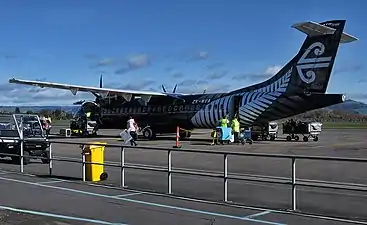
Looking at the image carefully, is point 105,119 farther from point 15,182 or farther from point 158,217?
point 158,217

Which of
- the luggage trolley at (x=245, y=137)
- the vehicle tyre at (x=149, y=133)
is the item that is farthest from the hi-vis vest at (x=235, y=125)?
the vehicle tyre at (x=149, y=133)

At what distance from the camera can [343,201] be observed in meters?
11.1

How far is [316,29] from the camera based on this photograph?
30375mm

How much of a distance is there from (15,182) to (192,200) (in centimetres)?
523

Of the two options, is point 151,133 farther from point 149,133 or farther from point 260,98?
point 260,98

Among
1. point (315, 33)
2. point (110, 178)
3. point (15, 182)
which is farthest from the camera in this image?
point (315, 33)

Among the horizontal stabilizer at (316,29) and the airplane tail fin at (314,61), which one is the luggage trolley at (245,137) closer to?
the airplane tail fin at (314,61)

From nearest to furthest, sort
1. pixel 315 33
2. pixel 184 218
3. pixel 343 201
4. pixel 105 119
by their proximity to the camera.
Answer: pixel 184 218 < pixel 343 201 < pixel 315 33 < pixel 105 119

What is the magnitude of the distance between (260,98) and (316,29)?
17.8 feet

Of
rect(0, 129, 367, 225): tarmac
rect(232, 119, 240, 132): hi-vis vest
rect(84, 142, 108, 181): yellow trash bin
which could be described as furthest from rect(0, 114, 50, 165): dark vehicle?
rect(232, 119, 240, 132): hi-vis vest

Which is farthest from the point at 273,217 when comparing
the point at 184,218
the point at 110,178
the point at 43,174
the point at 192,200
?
the point at 43,174

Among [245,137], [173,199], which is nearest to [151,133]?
[245,137]

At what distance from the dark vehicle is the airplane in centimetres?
1471

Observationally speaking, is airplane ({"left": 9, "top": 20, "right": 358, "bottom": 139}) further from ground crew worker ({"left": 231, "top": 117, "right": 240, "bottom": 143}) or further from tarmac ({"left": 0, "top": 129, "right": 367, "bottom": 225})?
tarmac ({"left": 0, "top": 129, "right": 367, "bottom": 225})
